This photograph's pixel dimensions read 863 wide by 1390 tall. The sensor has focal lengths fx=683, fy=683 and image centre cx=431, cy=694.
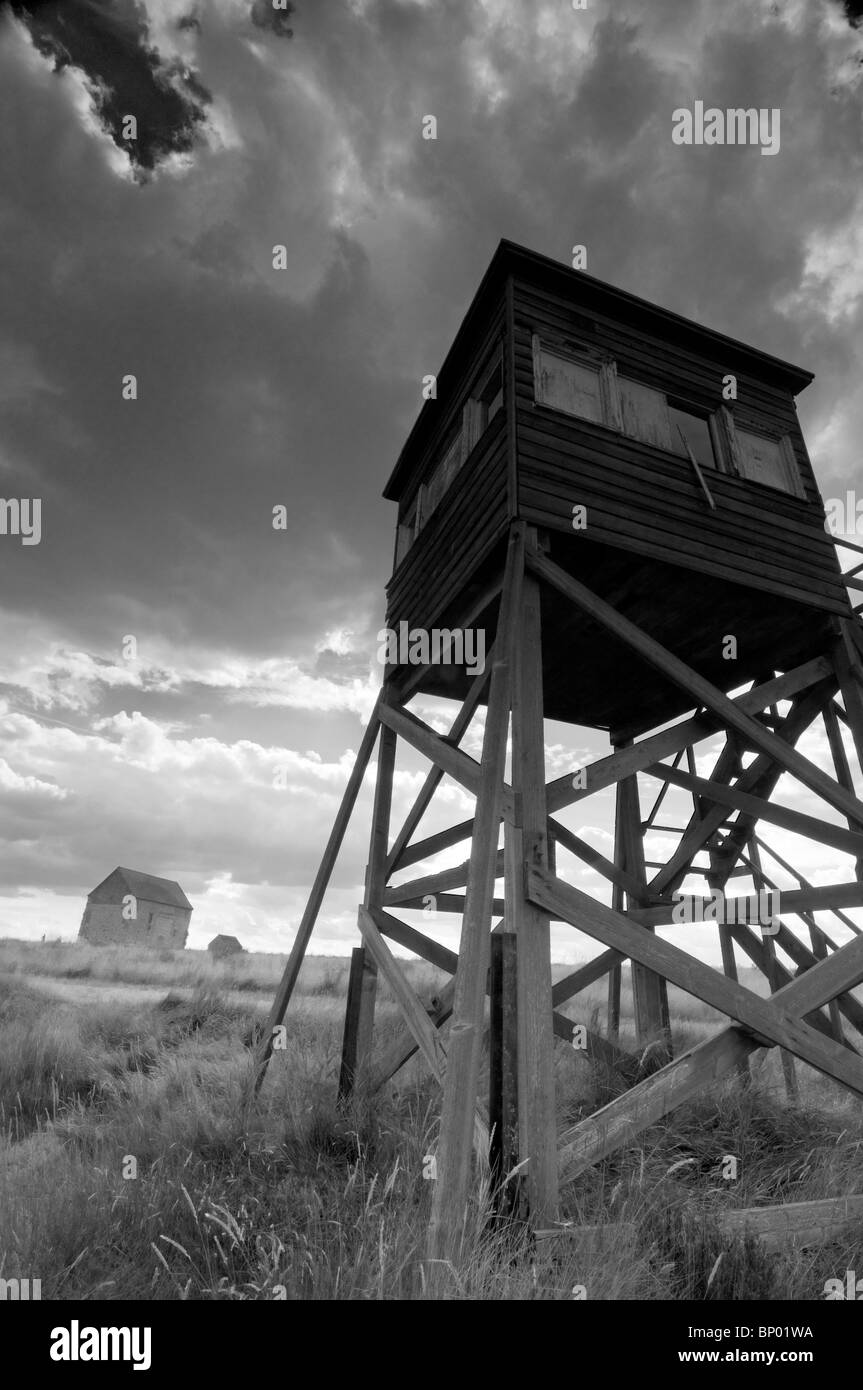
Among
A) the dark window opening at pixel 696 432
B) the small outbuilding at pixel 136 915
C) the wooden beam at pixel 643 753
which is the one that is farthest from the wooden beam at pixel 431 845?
the small outbuilding at pixel 136 915

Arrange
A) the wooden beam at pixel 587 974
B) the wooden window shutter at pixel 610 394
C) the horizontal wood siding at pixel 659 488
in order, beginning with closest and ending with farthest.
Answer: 1. the horizontal wood siding at pixel 659 488
2. the wooden window shutter at pixel 610 394
3. the wooden beam at pixel 587 974

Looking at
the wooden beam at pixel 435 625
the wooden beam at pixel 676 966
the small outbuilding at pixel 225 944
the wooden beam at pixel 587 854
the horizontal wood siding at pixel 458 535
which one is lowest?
the small outbuilding at pixel 225 944

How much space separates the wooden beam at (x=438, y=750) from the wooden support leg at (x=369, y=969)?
510mm

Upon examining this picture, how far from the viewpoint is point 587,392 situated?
6.21 metres

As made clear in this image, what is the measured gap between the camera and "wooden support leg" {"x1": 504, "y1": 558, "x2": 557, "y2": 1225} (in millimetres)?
3500

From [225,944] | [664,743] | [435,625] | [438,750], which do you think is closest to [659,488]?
[664,743]

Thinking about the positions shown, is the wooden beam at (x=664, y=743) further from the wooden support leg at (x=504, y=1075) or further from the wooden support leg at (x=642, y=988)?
the wooden support leg at (x=504, y=1075)

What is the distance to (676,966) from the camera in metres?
3.97

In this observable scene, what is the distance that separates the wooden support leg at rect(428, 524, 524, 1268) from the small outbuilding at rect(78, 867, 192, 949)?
40.9 meters

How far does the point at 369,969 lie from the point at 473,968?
9.52 feet

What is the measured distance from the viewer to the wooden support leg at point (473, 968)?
3148 mm

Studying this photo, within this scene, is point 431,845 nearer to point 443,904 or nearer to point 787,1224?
point 443,904

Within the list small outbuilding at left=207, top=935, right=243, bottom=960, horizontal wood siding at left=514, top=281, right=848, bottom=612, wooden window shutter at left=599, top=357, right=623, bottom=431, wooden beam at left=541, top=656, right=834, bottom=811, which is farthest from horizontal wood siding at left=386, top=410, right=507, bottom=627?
small outbuilding at left=207, top=935, right=243, bottom=960
